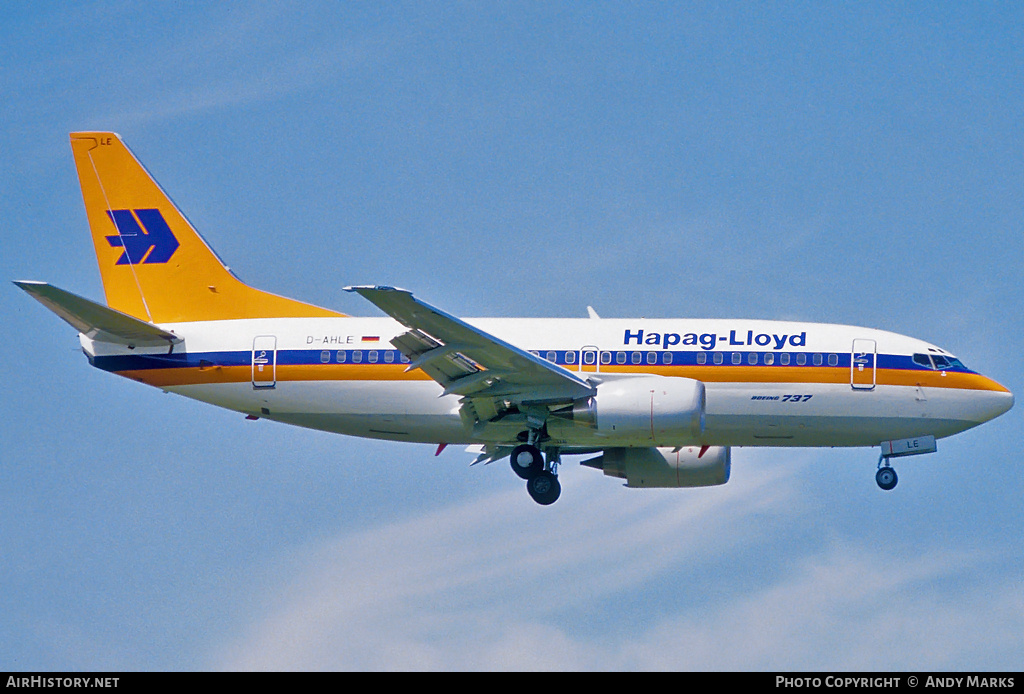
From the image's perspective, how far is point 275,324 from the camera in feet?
116

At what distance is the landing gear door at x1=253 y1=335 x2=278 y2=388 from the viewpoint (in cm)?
3456

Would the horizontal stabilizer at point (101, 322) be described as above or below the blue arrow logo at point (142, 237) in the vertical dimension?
below

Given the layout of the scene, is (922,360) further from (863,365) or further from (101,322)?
(101,322)

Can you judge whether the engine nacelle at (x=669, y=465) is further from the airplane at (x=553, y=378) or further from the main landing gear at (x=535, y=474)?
the main landing gear at (x=535, y=474)

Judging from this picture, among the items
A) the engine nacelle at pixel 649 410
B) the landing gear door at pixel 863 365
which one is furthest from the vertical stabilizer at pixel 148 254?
the landing gear door at pixel 863 365

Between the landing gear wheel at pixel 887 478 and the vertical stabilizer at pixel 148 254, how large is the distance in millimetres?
14401

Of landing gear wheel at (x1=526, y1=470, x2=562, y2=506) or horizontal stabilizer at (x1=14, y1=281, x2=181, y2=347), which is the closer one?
horizontal stabilizer at (x1=14, y1=281, x2=181, y2=347)

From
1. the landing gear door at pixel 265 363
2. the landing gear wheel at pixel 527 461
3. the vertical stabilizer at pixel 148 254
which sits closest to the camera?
the landing gear wheel at pixel 527 461

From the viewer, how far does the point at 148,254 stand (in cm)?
3781

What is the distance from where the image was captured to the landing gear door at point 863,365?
112ft

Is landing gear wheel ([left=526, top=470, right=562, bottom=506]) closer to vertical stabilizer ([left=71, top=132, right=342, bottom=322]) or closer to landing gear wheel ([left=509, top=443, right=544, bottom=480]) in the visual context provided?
landing gear wheel ([left=509, top=443, right=544, bottom=480])

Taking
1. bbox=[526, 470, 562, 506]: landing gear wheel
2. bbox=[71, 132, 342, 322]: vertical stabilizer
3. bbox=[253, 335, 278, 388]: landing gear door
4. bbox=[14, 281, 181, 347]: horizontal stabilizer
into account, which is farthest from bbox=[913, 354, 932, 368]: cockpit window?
bbox=[14, 281, 181, 347]: horizontal stabilizer

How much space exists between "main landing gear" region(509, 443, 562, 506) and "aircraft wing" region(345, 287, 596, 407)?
143 cm
